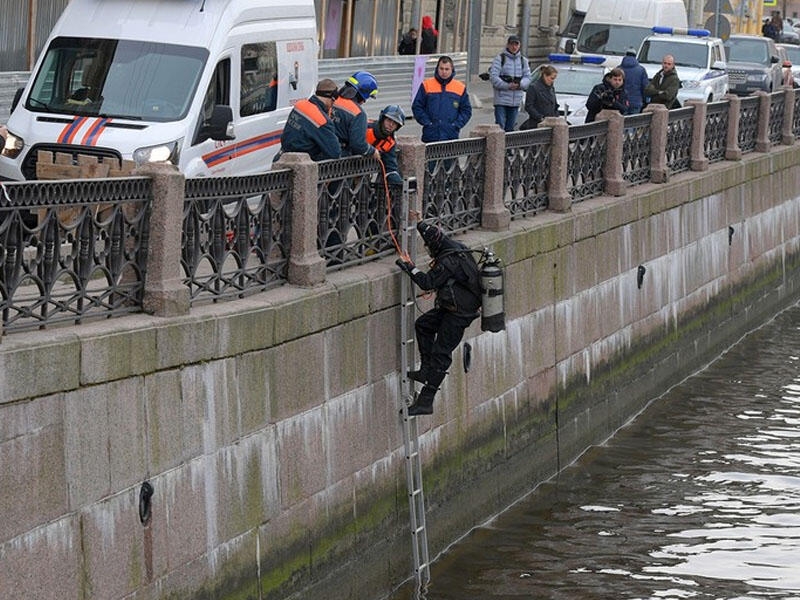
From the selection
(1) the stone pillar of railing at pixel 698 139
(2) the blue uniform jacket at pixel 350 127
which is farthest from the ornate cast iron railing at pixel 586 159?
(2) the blue uniform jacket at pixel 350 127

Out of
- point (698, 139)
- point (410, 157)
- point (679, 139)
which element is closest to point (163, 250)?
point (410, 157)

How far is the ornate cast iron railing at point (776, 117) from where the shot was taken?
28.9 metres

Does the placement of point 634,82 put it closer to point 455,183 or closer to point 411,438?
point 455,183

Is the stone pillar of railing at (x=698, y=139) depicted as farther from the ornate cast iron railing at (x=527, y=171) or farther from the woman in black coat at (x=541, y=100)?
the ornate cast iron railing at (x=527, y=171)

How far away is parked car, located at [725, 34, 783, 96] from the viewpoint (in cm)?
4200

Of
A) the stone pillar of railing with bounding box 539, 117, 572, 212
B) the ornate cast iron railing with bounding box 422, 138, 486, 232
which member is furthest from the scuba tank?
the stone pillar of railing with bounding box 539, 117, 572, 212

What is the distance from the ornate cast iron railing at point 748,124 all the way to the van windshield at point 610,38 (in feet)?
35.9

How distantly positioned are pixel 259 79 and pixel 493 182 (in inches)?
112

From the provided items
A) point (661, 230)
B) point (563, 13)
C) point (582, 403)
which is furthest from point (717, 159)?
point (563, 13)

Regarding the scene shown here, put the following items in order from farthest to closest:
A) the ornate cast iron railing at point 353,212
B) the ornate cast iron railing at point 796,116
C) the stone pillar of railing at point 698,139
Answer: the ornate cast iron railing at point 796,116
the stone pillar of railing at point 698,139
the ornate cast iron railing at point 353,212

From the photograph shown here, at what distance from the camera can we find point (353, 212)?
13.7 m

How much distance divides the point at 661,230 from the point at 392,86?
45.4 ft

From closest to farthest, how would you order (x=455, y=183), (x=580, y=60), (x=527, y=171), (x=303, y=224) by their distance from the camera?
(x=303, y=224), (x=455, y=183), (x=527, y=171), (x=580, y=60)

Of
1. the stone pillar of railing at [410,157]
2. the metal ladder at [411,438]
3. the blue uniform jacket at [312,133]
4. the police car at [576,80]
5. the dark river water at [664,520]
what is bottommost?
the dark river water at [664,520]
